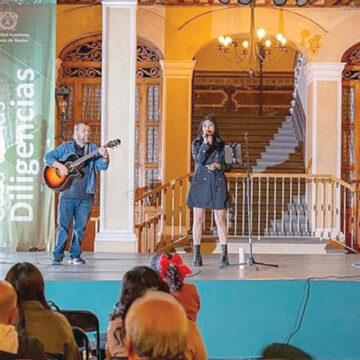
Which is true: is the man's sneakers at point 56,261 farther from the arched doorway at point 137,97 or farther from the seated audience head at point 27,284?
the arched doorway at point 137,97

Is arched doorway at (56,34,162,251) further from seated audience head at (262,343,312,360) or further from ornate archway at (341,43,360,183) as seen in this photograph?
seated audience head at (262,343,312,360)

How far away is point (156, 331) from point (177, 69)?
9.15 metres

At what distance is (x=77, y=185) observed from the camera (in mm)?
6211

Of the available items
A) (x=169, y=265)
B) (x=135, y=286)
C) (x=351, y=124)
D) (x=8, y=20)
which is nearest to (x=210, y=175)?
(x=169, y=265)

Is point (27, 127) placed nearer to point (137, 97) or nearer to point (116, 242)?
point (116, 242)

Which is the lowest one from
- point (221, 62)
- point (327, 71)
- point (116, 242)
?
point (116, 242)

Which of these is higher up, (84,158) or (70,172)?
(84,158)

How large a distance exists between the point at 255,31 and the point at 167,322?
9.39 meters

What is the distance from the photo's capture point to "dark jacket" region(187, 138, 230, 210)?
602cm

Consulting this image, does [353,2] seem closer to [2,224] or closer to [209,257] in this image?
[209,257]

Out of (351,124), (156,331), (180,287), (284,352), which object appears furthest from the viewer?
(351,124)

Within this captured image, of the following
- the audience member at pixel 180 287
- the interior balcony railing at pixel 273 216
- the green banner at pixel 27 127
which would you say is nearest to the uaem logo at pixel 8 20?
the green banner at pixel 27 127

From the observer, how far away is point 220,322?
16.8ft

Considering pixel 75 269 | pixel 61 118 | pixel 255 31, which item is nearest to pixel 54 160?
pixel 75 269
